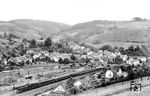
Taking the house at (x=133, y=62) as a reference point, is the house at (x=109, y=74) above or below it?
above

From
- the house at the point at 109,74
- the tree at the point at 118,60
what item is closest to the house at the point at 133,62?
the tree at the point at 118,60

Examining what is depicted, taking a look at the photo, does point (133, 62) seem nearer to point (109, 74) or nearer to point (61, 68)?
point (109, 74)

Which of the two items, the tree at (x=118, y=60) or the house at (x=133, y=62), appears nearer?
the house at (x=133, y=62)

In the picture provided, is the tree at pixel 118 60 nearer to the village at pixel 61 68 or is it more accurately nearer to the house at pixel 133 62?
the village at pixel 61 68

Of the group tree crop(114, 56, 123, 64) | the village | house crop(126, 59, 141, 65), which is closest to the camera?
the village

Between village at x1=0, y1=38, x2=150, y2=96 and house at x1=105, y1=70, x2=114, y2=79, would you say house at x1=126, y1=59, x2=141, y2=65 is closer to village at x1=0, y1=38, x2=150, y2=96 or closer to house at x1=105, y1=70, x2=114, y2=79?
village at x1=0, y1=38, x2=150, y2=96

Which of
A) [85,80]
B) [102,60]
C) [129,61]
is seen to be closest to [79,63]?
[102,60]

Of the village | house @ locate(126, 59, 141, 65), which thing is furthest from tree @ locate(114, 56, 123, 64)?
house @ locate(126, 59, 141, 65)

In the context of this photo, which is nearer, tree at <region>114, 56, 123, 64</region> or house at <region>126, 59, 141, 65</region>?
house at <region>126, 59, 141, 65</region>

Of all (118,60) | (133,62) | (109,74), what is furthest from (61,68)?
(133,62)
